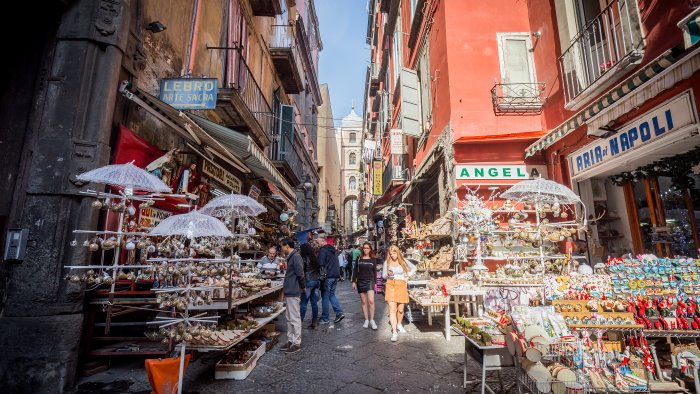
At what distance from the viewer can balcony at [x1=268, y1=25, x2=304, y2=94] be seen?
1293cm

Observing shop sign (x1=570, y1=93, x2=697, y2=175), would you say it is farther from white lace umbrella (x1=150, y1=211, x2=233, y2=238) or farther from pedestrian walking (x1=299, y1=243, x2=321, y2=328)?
white lace umbrella (x1=150, y1=211, x2=233, y2=238)

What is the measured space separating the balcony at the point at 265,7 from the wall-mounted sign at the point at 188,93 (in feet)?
22.1

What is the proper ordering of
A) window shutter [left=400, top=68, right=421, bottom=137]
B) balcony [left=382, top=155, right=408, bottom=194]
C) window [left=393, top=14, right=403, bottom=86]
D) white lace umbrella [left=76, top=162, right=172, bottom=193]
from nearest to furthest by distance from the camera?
white lace umbrella [left=76, top=162, right=172, bottom=193] < window shutter [left=400, top=68, right=421, bottom=137] < balcony [left=382, top=155, right=408, bottom=194] < window [left=393, top=14, right=403, bottom=86]

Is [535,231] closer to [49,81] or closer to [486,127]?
[486,127]

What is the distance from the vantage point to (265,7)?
11.0m

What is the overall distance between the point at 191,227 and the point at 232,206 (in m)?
2.18

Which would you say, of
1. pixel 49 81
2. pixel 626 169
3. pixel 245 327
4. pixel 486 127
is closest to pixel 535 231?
pixel 626 169

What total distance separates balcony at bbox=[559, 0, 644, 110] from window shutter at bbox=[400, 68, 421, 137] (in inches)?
176

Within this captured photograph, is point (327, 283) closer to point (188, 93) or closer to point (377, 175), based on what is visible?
point (188, 93)

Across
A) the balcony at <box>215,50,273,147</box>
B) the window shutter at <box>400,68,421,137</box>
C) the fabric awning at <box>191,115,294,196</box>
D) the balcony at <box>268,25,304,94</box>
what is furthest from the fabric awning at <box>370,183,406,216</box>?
the fabric awning at <box>191,115,294,196</box>

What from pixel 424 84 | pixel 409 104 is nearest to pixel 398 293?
pixel 409 104

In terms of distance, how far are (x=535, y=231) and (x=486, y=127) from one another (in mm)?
3179

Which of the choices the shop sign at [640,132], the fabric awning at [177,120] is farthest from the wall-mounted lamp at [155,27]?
the shop sign at [640,132]

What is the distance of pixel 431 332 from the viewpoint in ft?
19.7
